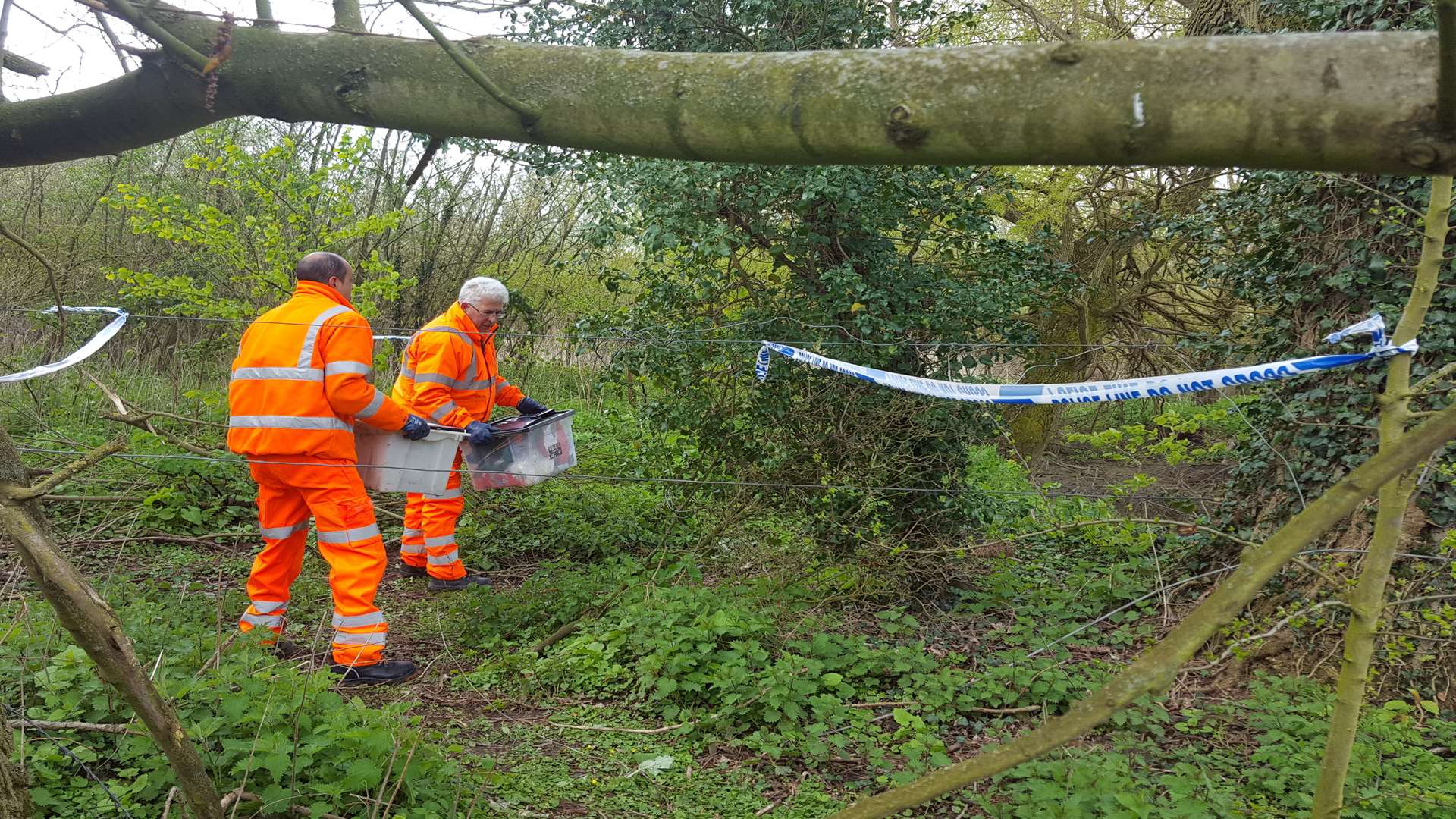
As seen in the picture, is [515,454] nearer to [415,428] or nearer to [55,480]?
[415,428]

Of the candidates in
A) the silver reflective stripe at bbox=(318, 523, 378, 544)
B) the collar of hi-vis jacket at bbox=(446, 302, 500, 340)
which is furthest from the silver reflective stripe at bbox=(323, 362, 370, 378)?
the collar of hi-vis jacket at bbox=(446, 302, 500, 340)

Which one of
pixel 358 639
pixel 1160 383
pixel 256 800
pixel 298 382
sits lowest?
pixel 358 639

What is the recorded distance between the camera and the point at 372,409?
4738 millimetres

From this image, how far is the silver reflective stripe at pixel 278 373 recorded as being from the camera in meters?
4.53

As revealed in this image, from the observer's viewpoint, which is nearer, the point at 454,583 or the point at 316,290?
the point at 316,290

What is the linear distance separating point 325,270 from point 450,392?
160 centimetres

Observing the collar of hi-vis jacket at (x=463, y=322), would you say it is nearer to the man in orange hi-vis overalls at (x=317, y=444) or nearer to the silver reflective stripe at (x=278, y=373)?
the man in orange hi-vis overalls at (x=317, y=444)

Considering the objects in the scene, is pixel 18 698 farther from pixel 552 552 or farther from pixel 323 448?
pixel 552 552

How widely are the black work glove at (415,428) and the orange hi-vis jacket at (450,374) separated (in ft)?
2.74

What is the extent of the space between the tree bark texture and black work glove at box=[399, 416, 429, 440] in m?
4.15

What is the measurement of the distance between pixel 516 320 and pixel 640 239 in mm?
7846


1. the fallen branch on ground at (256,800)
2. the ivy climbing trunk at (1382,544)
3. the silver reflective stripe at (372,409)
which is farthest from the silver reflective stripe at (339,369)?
the ivy climbing trunk at (1382,544)

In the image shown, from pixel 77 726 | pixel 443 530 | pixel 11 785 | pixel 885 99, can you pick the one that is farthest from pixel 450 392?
pixel 885 99

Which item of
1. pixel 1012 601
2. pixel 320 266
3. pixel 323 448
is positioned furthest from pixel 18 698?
pixel 1012 601
